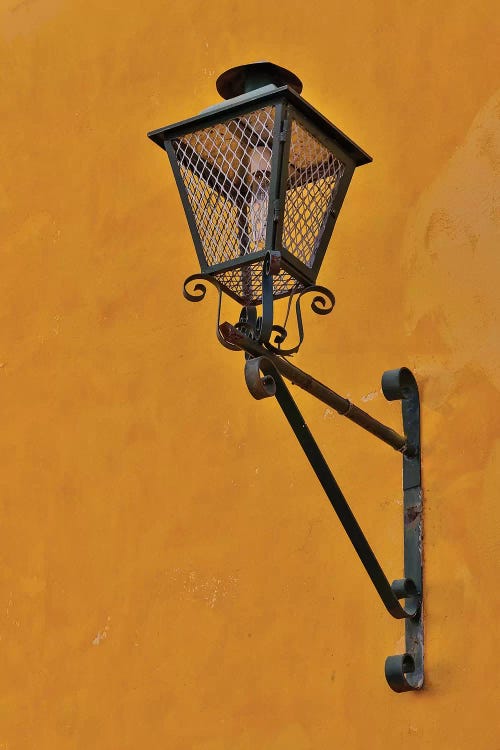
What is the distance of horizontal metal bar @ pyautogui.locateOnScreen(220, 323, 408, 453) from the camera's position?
2.56 m

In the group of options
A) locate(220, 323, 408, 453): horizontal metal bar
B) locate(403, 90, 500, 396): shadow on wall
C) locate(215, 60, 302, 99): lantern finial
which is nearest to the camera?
locate(220, 323, 408, 453): horizontal metal bar

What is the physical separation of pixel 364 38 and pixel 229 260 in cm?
110

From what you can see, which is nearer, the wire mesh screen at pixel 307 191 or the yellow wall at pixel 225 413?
the wire mesh screen at pixel 307 191

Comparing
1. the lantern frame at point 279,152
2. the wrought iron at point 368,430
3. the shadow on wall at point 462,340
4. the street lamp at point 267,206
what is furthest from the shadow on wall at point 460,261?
the lantern frame at point 279,152

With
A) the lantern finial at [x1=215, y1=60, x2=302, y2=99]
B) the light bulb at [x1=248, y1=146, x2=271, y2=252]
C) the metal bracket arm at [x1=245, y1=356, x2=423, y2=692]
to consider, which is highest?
the lantern finial at [x1=215, y1=60, x2=302, y2=99]

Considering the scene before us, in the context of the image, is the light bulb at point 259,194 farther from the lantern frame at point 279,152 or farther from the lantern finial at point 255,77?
the lantern finial at point 255,77

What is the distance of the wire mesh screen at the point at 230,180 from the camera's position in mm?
2693

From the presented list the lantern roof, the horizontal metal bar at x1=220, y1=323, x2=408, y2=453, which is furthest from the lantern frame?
the horizontal metal bar at x1=220, y1=323, x2=408, y2=453

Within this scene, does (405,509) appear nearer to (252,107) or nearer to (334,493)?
(334,493)

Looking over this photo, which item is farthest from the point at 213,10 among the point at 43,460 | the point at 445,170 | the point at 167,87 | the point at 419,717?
the point at 419,717

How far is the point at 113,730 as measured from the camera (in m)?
3.42

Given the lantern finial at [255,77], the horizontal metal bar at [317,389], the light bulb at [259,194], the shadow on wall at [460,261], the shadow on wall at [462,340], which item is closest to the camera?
the horizontal metal bar at [317,389]

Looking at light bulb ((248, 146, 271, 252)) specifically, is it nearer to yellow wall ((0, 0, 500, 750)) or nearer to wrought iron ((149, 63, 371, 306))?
wrought iron ((149, 63, 371, 306))

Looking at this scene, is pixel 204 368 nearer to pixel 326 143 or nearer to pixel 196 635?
pixel 196 635
